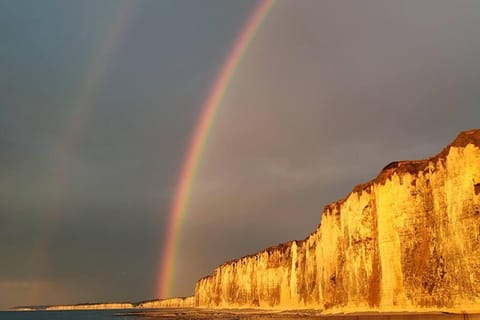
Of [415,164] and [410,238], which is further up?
[415,164]

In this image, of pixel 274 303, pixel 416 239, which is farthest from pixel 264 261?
pixel 416 239

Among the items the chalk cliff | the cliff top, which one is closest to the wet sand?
the chalk cliff

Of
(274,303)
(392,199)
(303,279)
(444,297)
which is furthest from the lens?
(274,303)

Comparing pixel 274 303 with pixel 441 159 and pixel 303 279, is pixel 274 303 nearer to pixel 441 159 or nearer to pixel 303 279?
pixel 303 279

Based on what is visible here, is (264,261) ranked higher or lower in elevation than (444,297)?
higher

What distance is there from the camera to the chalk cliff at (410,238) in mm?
32531

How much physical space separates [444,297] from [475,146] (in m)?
11.1

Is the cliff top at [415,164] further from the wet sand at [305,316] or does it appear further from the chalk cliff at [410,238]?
the wet sand at [305,316]

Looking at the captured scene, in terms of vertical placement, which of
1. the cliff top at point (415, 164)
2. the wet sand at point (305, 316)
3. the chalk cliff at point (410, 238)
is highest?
the cliff top at point (415, 164)

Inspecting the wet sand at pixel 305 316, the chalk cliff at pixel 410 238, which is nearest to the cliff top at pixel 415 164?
the chalk cliff at pixel 410 238

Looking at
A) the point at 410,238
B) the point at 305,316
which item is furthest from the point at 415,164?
the point at 305,316

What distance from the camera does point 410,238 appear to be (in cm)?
3888

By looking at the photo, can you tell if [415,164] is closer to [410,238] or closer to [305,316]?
[410,238]

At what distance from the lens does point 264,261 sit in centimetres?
9288
